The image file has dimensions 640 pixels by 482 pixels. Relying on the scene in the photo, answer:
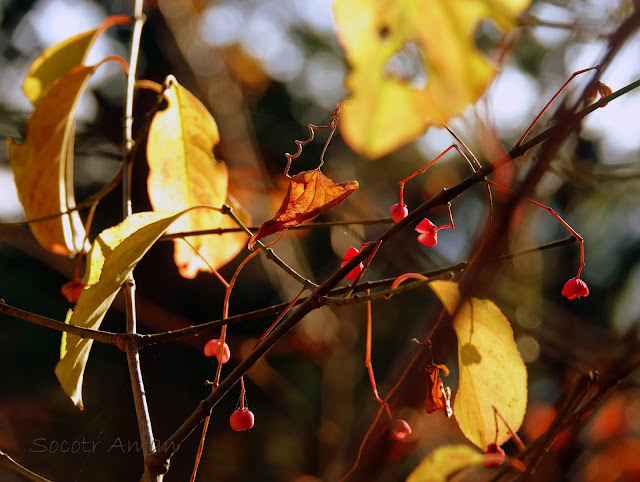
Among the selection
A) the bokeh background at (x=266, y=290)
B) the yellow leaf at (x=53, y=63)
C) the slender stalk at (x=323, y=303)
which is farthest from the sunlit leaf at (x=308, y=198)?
the bokeh background at (x=266, y=290)

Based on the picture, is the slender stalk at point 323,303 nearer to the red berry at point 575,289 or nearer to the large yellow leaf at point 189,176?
the red berry at point 575,289

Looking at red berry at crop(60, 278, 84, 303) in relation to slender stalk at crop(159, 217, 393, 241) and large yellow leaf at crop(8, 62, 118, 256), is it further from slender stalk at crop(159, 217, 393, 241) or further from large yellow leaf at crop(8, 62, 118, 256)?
slender stalk at crop(159, 217, 393, 241)

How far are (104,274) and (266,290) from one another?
2.14 meters

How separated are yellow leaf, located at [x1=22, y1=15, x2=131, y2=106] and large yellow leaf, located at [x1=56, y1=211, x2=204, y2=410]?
1.21ft

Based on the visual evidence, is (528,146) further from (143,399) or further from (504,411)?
(143,399)

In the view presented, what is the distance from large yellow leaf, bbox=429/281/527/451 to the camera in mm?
491

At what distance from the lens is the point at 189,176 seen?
0.74m

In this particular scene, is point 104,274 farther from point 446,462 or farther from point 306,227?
point 446,462

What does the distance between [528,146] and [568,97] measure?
0.08m

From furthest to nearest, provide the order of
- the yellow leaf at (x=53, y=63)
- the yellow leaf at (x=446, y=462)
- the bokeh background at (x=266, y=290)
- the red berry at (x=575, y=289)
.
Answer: the bokeh background at (x=266, y=290)
the yellow leaf at (x=53, y=63)
the red berry at (x=575, y=289)
the yellow leaf at (x=446, y=462)

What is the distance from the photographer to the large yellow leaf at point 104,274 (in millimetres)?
496

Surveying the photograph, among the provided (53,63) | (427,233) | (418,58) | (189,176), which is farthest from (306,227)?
(53,63)

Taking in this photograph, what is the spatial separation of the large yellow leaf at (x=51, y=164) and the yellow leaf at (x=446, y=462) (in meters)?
0.53

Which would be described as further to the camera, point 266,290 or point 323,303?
point 266,290
